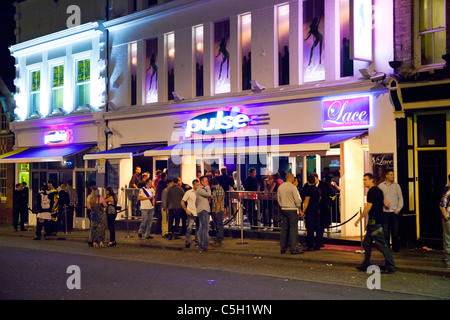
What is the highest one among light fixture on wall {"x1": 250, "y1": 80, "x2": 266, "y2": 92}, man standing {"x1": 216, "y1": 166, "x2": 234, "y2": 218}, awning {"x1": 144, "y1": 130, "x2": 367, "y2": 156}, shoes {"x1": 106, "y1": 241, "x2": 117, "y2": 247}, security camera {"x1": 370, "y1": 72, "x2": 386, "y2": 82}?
light fixture on wall {"x1": 250, "y1": 80, "x2": 266, "y2": 92}

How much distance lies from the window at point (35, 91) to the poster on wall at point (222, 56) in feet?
34.4

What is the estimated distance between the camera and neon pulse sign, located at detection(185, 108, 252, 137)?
18336 millimetres

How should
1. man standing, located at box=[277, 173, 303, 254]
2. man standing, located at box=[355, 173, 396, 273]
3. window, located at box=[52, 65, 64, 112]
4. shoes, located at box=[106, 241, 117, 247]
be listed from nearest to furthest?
man standing, located at box=[355, 173, 396, 273]
man standing, located at box=[277, 173, 303, 254]
shoes, located at box=[106, 241, 117, 247]
window, located at box=[52, 65, 64, 112]

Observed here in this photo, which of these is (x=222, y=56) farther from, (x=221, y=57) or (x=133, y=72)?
(x=133, y=72)

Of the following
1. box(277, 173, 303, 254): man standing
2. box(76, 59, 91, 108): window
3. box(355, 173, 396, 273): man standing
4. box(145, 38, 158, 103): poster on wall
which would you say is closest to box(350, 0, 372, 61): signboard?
box(277, 173, 303, 254): man standing

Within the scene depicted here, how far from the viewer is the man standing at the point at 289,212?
13.8 m

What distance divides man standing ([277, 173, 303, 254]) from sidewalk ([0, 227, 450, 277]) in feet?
0.94

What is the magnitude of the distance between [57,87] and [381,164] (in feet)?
51.9

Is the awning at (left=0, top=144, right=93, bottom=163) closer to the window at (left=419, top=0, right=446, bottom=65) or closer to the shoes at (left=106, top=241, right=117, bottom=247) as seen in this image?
the shoes at (left=106, top=241, right=117, bottom=247)

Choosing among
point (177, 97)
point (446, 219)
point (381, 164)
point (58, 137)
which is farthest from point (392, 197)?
point (58, 137)

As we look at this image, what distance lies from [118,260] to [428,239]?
7528mm
